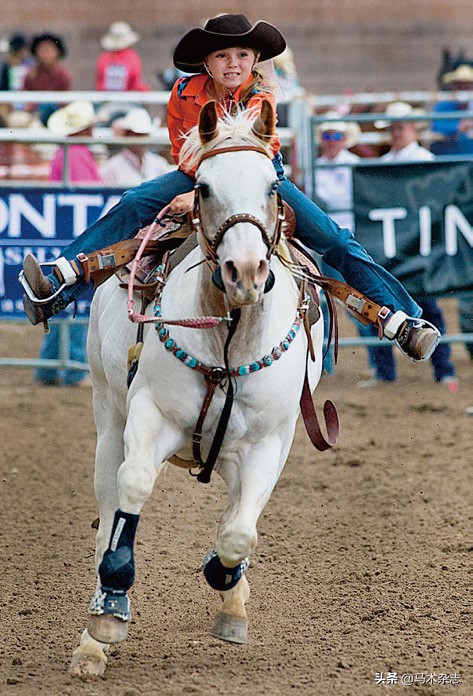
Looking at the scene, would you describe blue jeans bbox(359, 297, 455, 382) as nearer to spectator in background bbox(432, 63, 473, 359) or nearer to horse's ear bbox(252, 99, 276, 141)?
spectator in background bbox(432, 63, 473, 359)

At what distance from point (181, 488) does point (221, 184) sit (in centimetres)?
339

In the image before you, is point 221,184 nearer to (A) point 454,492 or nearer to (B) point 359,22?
(A) point 454,492

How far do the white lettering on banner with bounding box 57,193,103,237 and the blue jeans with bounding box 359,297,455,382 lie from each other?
7.92ft

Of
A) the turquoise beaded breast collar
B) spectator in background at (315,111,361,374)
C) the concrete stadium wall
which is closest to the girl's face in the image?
the turquoise beaded breast collar

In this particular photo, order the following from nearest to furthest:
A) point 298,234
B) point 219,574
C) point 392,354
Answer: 1. point 219,574
2. point 298,234
3. point 392,354

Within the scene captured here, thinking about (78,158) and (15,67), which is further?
(15,67)

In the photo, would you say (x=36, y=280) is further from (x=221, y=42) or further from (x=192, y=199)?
(x=221, y=42)

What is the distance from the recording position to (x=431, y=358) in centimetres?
953

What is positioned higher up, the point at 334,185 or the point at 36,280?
the point at 36,280

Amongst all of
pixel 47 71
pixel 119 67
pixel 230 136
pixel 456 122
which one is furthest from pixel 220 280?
pixel 47 71

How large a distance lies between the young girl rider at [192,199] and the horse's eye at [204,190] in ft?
1.51

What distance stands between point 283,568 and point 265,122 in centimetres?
234

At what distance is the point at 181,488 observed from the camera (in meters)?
6.69

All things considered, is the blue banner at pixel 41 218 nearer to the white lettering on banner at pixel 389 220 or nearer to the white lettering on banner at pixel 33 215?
the white lettering on banner at pixel 33 215
